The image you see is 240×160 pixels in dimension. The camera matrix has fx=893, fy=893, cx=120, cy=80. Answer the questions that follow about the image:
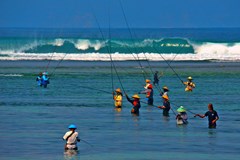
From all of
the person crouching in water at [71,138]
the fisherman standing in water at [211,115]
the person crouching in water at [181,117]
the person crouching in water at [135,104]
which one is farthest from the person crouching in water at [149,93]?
the person crouching in water at [71,138]

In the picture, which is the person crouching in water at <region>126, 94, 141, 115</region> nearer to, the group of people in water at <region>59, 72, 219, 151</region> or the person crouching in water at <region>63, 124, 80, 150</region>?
the group of people in water at <region>59, 72, 219, 151</region>

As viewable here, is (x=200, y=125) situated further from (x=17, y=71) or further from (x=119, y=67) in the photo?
(x=119, y=67)

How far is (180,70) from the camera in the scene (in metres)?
54.2

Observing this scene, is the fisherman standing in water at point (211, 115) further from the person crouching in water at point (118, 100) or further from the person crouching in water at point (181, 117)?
the person crouching in water at point (118, 100)

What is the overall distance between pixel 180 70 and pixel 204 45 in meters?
34.5

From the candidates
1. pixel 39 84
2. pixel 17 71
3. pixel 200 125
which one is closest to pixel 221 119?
pixel 200 125

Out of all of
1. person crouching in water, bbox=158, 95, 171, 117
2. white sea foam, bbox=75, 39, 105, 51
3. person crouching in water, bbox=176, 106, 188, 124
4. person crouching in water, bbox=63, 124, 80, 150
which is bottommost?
person crouching in water, bbox=63, 124, 80, 150

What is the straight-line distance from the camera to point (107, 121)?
27.1m

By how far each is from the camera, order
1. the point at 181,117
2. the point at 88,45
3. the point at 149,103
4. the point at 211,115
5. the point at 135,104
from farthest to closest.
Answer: the point at 88,45, the point at 149,103, the point at 135,104, the point at 181,117, the point at 211,115

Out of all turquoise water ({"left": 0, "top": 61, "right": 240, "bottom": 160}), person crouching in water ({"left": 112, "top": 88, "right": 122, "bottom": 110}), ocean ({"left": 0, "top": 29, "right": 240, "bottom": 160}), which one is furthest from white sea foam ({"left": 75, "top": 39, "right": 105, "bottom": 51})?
person crouching in water ({"left": 112, "top": 88, "right": 122, "bottom": 110})

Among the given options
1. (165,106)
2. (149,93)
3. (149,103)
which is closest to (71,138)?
(165,106)

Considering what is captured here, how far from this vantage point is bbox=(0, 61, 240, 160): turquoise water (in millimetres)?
21422

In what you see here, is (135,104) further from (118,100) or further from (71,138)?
(71,138)

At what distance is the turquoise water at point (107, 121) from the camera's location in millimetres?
21422
